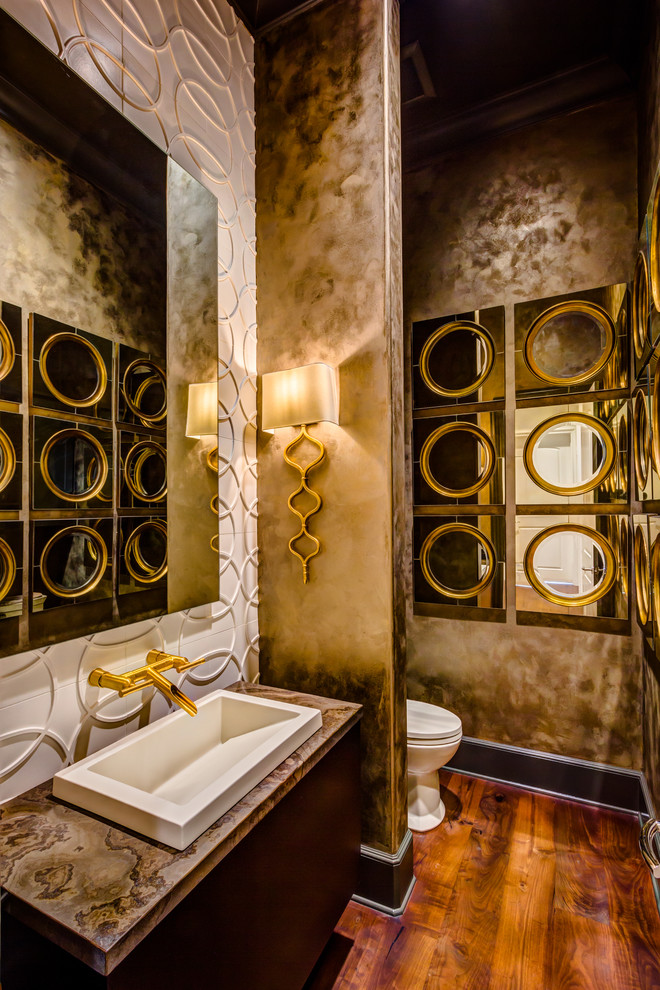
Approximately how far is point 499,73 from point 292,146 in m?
1.15

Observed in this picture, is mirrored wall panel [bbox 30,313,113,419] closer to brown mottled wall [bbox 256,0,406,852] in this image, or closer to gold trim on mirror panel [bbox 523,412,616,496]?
brown mottled wall [bbox 256,0,406,852]

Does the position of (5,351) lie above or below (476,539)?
above

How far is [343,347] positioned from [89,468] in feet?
3.07

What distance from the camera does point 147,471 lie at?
137cm

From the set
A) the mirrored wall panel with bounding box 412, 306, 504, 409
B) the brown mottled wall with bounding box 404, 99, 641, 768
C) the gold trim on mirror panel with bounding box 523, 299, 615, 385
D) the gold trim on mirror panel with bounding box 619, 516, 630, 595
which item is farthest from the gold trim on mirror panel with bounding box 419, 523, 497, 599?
the gold trim on mirror panel with bounding box 523, 299, 615, 385

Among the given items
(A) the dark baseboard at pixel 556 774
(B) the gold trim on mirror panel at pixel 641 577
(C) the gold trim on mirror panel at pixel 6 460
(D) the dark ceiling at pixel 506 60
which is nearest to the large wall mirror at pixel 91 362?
(C) the gold trim on mirror panel at pixel 6 460

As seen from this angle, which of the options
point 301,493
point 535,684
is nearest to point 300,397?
point 301,493

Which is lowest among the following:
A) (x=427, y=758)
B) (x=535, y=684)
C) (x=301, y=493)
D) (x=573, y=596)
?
(x=427, y=758)

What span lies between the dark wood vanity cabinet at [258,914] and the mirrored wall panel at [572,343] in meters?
1.85

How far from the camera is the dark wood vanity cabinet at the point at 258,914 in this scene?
77 centimetres

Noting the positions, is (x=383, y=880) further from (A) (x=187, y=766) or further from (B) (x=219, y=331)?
(B) (x=219, y=331)

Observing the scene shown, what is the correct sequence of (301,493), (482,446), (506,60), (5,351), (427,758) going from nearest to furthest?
1. (5,351)
2. (301,493)
3. (427,758)
4. (506,60)
5. (482,446)

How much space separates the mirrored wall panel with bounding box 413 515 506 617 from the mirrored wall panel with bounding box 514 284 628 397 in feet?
2.39

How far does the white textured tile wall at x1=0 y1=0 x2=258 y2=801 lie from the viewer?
1114 millimetres
